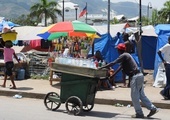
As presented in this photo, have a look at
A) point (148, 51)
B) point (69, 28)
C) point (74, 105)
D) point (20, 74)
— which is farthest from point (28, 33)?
point (74, 105)

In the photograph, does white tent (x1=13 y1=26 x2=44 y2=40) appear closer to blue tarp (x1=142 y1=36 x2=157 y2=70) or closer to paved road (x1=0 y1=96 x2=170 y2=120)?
blue tarp (x1=142 y1=36 x2=157 y2=70)

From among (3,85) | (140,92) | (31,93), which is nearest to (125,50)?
(140,92)

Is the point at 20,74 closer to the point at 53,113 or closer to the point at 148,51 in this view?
the point at 53,113

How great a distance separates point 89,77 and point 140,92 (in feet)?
3.93

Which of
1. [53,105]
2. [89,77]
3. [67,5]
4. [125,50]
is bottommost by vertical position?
[53,105]

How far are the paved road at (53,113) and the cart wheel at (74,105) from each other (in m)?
0.13

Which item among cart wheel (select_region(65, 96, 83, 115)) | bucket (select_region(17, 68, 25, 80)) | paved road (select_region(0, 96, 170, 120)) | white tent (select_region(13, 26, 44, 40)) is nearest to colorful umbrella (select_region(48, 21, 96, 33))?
bucket (select_region(17, 68, 25, 80))

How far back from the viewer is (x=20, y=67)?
48.9 feet

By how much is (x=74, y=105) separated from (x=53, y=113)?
587 mm

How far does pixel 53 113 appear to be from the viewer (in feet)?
29.8

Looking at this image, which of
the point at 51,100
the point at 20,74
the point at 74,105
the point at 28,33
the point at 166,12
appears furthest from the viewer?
the point at 166,12

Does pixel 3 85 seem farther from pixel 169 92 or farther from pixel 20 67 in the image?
pixel 169 92

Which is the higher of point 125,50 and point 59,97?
point 125,50

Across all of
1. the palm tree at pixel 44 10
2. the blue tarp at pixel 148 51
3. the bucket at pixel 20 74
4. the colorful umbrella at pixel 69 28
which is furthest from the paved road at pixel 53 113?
the palm tree at pixel 44 10
